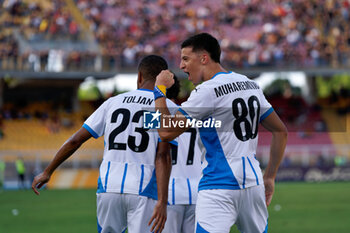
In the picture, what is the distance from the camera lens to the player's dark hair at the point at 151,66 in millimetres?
5172

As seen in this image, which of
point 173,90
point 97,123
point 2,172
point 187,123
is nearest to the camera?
point 187,123

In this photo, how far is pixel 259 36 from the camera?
34.8 metres

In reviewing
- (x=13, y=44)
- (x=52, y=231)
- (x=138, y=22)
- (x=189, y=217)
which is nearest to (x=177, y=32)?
(x=138, y=22)

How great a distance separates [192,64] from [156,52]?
1111 inches

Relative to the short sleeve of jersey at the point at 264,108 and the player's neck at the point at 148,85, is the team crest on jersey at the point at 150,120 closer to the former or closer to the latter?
the player's neck at the point at 148,85

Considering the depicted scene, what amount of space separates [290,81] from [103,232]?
1493 inches

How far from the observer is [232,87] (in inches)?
177

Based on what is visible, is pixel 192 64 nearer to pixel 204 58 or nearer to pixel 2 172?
pixel 204 58

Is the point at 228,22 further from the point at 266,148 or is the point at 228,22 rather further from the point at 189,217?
the point at 189,217

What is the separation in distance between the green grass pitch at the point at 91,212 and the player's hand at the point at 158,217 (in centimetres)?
710

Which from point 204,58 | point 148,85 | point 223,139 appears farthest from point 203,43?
point 148,85

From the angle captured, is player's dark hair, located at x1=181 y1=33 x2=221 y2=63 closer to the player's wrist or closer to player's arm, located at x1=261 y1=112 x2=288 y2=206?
the player's wrist

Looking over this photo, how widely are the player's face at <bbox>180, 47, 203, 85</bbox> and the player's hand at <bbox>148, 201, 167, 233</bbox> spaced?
1058 mm

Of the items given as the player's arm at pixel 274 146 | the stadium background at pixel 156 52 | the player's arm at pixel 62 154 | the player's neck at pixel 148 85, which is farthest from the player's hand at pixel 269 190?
the stadium background at pixel 156 52
